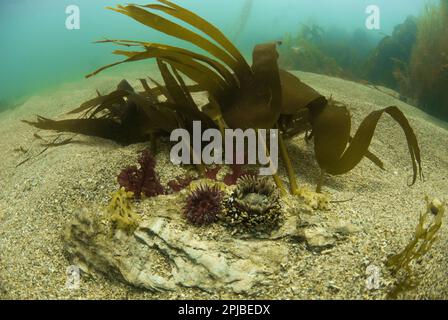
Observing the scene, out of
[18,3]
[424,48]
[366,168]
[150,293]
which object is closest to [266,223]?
[150,293]

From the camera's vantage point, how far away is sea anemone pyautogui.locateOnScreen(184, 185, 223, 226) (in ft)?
6.90

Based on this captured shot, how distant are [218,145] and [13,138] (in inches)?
171

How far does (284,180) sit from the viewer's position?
2.78m

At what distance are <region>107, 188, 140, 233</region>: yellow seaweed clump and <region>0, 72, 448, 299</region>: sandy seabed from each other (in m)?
0.34

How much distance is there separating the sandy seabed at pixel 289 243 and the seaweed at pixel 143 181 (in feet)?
0.88

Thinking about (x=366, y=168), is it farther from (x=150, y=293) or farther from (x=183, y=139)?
(x=150, y=293)

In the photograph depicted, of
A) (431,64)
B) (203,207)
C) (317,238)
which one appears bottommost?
Answer: (317,238)

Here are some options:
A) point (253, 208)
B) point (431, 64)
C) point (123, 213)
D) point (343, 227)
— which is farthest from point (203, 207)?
point (431, 64)

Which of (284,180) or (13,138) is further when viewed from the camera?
(13,138)

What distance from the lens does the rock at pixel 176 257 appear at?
1923 millimetres

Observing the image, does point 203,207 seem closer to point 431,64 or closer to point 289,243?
point 289,243

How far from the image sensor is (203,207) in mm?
→ 2111

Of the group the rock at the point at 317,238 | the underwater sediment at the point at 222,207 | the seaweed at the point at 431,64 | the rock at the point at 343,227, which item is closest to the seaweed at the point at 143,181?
the underwater sediment at the point at 222,207

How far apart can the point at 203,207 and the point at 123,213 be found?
537mm
